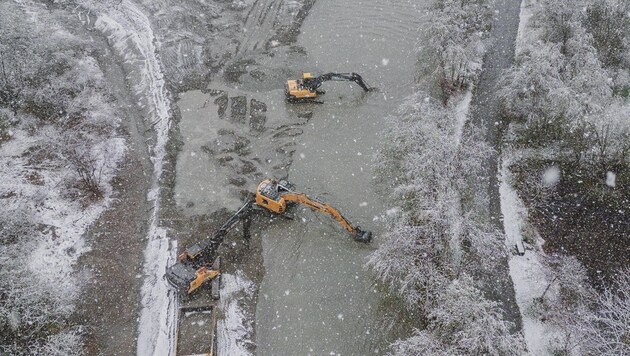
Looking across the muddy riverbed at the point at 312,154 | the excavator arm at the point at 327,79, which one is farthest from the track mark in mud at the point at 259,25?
the excavator arm at the point at 327,79

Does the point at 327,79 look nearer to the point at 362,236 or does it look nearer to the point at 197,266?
the point at 362,236

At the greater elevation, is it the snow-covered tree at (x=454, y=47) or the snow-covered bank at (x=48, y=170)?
the snow-covered tree at (x=454, y=47)

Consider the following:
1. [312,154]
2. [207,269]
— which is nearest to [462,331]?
[207,269]

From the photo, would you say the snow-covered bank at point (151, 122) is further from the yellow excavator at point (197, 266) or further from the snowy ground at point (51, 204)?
the snowy ground at point (51, 204)

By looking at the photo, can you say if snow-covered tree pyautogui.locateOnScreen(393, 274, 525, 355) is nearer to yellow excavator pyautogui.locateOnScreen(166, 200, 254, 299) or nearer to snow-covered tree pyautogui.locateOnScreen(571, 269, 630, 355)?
snow-covered tree pyautogui.locateOnScreen(571, 269, 630, 355)

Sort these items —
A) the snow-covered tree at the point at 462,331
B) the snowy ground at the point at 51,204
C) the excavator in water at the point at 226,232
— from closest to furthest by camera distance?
the snow-covered tree at the point at 462,331 < the excavator in water at the point at 226,232 < the snowy ground at the point at 51,204

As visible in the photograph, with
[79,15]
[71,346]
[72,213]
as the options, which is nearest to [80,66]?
[79,15]

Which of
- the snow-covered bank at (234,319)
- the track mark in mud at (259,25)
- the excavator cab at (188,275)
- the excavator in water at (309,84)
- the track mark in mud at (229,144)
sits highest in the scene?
the track mark in mud at (259,25)
